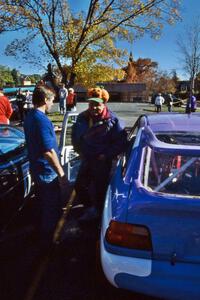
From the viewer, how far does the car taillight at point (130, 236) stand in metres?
2.21

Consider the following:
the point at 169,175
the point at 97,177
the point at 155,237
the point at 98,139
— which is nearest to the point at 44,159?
the point at 98,139

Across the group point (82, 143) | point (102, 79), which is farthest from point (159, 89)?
point (82, 143)

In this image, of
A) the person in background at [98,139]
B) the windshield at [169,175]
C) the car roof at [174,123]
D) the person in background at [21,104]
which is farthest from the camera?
the person in background at [21,104]

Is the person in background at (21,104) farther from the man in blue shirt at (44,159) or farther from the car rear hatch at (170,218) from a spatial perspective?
the car rear hatch at (170,218)

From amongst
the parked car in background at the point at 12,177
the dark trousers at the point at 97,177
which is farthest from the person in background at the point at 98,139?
the parked car in background at the point at 12,177

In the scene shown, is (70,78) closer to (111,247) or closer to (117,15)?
(117,15)

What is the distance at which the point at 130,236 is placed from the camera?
7.39ft

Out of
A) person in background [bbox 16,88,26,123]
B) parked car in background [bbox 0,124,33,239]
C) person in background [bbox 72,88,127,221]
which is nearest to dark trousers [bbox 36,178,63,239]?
parked car in background [bbox 0,124,33,239]

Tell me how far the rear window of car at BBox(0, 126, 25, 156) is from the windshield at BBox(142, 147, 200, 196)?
1937 mm

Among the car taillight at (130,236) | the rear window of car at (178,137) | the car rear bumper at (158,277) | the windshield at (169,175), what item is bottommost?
the car rear bumper at (158,277)

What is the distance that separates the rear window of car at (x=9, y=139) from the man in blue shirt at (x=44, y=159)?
0.89 meters

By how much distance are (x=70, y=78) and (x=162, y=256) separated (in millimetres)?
14630

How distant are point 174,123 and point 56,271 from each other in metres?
1.81

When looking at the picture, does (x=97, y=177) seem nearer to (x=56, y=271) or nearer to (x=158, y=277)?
(x=56, y=271)
